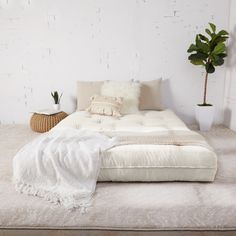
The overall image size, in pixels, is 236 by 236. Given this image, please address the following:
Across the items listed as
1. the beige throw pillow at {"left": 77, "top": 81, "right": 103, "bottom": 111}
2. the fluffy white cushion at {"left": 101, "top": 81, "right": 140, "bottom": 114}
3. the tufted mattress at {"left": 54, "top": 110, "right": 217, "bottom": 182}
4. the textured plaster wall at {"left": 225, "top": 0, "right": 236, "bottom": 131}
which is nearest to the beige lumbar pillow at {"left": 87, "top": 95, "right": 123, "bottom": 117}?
the fluffy white cushion at {"left": 101, "top": 81, "right": 140, "bottom": 114}

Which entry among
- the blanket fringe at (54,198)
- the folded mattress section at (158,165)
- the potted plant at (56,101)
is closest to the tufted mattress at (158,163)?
the folded mattress section at (158,165)

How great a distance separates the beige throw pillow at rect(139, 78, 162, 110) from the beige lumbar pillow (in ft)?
1.25

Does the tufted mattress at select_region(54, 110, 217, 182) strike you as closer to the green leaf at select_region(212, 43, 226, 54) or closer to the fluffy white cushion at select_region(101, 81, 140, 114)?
the fluffy white cushion at select_region(101, 81, 140, 114)

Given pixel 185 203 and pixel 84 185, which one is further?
pixel 84 185

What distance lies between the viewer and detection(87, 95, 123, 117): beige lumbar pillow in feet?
10.1

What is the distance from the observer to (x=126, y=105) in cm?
327

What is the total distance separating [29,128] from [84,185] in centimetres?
226

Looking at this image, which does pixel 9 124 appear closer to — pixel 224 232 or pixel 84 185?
pixel 84 185

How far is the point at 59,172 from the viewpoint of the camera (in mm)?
1740

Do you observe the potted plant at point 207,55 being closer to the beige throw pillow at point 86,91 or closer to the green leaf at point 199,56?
the green leaf at point 199,56

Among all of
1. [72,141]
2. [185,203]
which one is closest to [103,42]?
[72,141]

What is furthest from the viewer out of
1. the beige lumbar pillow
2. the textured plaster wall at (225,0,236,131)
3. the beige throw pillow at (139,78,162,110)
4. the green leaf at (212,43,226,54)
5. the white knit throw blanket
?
the textured plaster wall at (225,0,236,131)

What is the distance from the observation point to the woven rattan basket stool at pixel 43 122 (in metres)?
3.37

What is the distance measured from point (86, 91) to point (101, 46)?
0.71 meters
